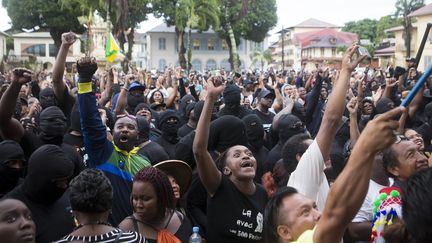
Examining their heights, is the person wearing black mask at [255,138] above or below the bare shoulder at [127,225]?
above

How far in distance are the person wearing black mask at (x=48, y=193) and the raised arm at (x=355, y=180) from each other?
1.89m

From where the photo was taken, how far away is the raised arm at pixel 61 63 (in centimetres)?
518

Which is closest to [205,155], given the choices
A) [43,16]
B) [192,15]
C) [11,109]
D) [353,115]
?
[11,109]

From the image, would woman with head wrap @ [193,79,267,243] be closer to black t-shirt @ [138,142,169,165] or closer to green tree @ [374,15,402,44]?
black t-shirt @ [138,142,169,165]

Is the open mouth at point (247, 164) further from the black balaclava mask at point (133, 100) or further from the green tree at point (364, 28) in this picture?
the green tree at point (364, 28)

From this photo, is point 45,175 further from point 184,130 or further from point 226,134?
point 184,130

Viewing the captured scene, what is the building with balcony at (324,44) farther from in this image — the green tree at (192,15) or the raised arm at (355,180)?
the raised arm at (355,180)

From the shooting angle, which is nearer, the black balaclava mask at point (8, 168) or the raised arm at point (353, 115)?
the black balaclava mask at point (8, 168)

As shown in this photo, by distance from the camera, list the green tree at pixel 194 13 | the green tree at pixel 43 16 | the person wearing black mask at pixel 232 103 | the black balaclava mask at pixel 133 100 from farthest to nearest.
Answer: the green tree at pixel 43 16, the green tree at pixel 194 13, the black balaclava mask at pixel 133 100, the person wearing black mask at pixel 232 103

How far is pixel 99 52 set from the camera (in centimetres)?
2564

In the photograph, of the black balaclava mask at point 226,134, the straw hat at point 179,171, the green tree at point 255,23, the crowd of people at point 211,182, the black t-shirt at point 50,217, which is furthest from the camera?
the green tree at point 255,23

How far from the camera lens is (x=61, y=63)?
5594mm

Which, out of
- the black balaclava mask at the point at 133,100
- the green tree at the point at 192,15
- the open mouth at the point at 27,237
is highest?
the green tree at the point at 192,15

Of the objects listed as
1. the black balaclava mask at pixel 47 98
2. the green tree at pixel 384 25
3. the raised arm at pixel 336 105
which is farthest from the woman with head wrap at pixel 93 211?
the green tree at pixel 384 25
